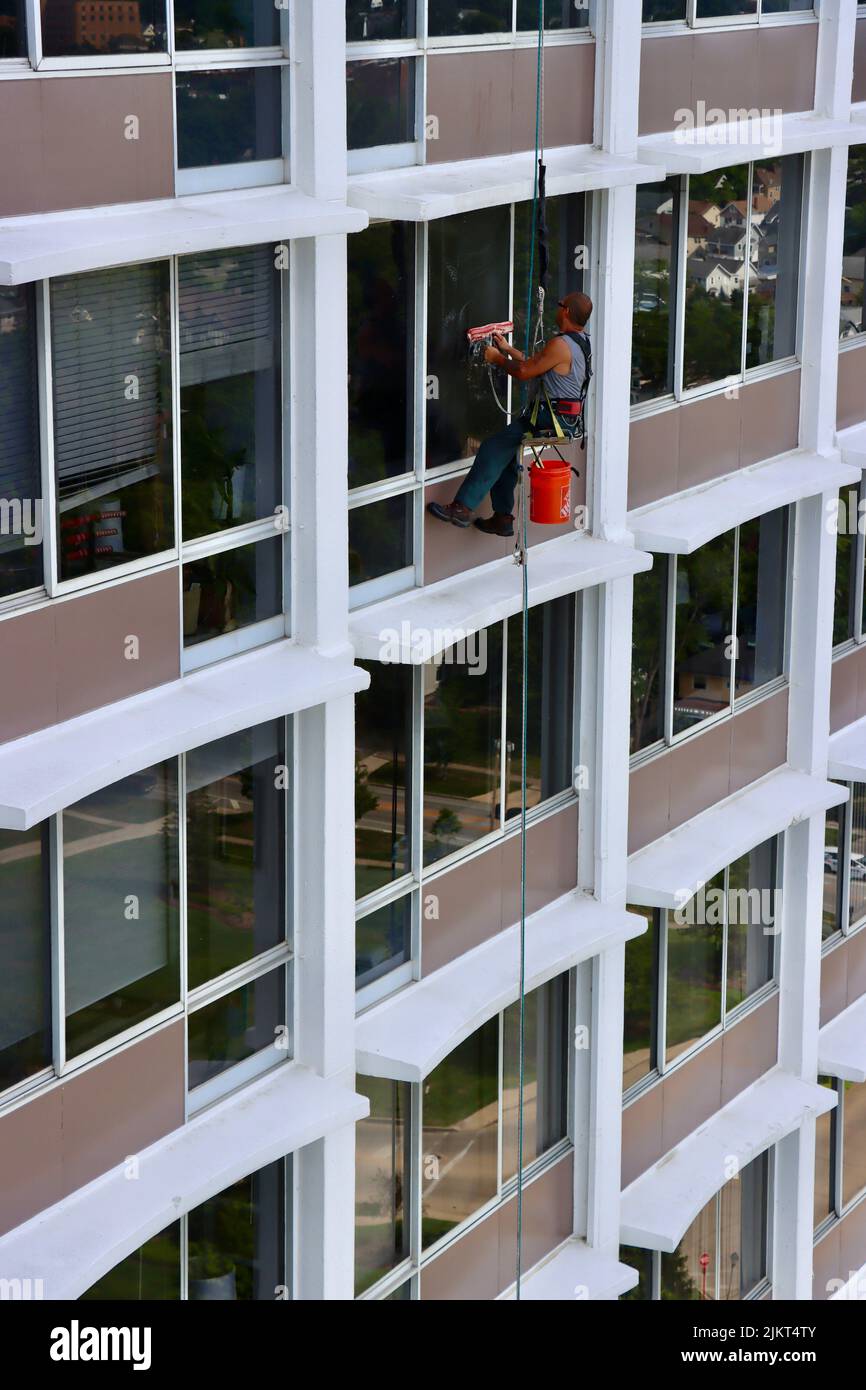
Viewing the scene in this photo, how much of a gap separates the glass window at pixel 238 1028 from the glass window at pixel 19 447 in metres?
2.85

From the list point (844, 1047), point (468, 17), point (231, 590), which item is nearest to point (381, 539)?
point (231, 590)

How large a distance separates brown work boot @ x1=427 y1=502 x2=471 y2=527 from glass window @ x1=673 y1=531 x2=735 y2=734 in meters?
3.19

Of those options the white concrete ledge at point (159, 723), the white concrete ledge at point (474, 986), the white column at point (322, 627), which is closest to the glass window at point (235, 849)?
the white column at point (322, 627)

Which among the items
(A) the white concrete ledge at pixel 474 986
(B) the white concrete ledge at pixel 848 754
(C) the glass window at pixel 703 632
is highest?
(C) the glass window at pixel 703 632

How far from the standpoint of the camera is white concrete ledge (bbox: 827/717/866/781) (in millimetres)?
17750

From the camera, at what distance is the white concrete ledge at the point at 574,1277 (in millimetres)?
14516

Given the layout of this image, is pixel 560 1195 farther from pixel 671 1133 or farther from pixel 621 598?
pixel 621 598

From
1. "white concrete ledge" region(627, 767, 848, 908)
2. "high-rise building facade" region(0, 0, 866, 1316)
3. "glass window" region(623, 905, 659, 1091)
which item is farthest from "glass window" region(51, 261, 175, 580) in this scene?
"glass window" region(623, 905, 659, 1091)

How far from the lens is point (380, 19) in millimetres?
11664

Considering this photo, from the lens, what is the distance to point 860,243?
17.8 metres

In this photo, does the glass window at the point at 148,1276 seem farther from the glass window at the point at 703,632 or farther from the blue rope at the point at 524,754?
the glass window at the point at 703,632

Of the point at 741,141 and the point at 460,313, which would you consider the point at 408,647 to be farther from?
the point at 741,141
